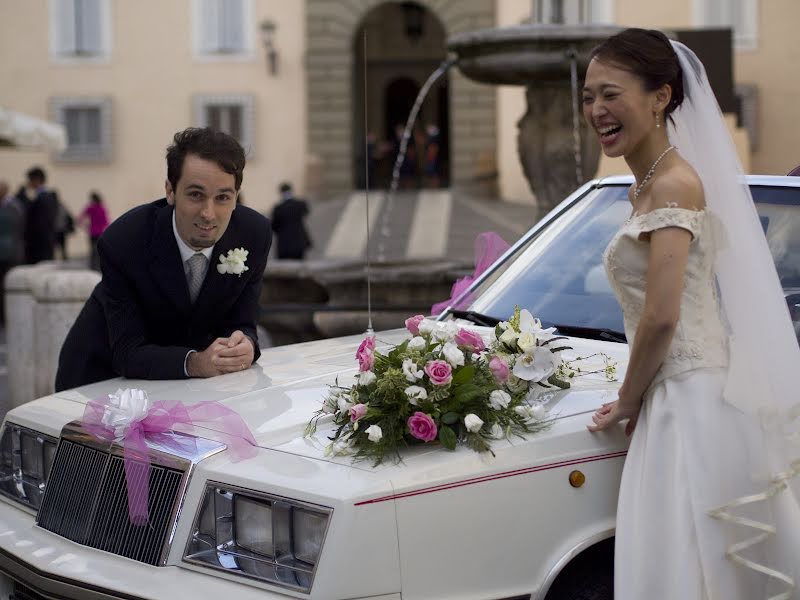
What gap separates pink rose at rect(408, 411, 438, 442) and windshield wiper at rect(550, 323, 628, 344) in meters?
1.03

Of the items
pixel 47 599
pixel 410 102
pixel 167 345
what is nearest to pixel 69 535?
pixel 47 599

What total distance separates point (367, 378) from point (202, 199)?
1252mm

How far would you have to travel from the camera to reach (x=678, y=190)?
3178 mm

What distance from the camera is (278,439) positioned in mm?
3199


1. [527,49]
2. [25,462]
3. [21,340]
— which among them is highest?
[527,49]

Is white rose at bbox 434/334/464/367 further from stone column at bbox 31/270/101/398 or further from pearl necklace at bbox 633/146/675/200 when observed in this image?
stone column at bbox 31/270/101/398

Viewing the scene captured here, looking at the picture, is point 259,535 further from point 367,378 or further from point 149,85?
point 149,85

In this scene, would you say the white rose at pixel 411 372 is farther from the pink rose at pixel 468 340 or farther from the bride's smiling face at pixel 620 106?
the bride's smiling face at pixel 620 106

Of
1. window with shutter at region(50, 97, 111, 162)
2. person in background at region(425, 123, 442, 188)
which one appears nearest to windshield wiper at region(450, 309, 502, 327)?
person in background at region(425, 123, 442, 188)

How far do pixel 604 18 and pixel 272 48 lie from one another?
328 inches

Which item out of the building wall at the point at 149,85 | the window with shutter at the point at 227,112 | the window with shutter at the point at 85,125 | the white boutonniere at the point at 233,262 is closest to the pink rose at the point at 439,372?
the white boutonniere at the point at 233,262

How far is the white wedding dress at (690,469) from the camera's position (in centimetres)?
301

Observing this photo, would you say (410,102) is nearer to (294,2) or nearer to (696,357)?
(294,2)

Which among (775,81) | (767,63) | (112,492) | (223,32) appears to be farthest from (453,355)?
(223,32)
